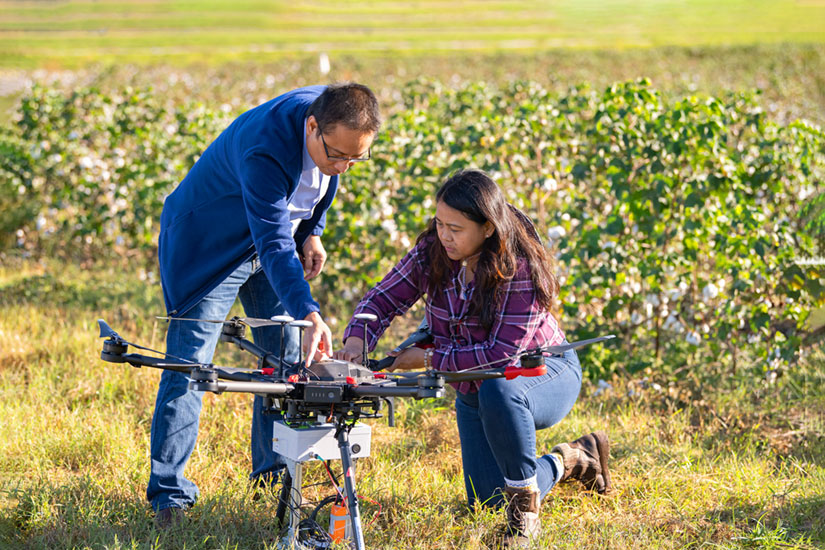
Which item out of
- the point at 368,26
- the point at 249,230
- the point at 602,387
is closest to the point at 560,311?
the point at 602,387

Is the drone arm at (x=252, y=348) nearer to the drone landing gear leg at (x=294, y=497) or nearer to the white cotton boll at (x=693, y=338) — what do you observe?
the drone landing gear leg at (x=294, y=497)

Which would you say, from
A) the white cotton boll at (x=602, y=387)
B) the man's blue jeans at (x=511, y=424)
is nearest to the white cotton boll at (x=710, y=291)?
the white cotton boll at (x=602, y=387)

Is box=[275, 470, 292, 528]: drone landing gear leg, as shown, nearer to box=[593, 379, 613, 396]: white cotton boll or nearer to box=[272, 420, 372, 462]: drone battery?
box=[272, 420, 372, 462]: drone battery

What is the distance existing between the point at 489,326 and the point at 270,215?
969 millimetres

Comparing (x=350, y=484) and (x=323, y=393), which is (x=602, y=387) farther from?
(x=323, y=393)

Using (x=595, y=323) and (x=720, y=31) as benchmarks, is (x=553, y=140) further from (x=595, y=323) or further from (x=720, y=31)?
(x=720, y=31)

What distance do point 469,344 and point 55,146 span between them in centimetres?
554

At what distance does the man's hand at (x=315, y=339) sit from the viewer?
2.69 meters

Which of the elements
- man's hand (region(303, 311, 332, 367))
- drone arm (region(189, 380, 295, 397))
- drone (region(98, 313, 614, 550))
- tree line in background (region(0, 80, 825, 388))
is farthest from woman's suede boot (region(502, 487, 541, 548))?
tree line in background (region(0, 80, 825, 388))

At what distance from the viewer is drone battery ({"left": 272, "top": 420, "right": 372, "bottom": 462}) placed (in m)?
2.78

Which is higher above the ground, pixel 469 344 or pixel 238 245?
pixel 238 245

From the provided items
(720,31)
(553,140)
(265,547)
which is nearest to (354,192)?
(553,140)

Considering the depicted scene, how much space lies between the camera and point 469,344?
3490 mm

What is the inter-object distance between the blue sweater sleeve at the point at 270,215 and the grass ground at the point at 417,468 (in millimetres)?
969
